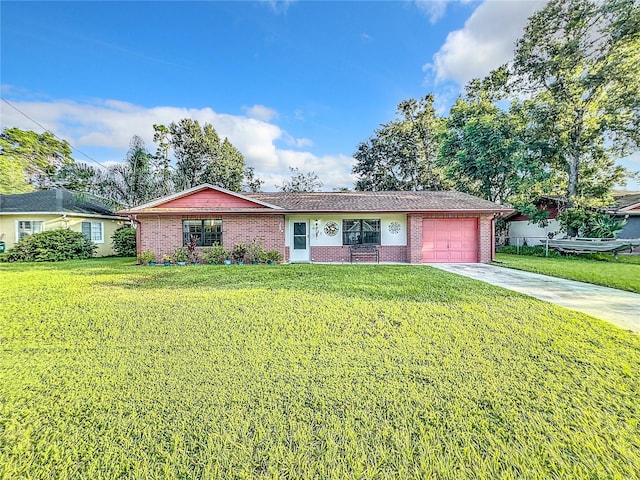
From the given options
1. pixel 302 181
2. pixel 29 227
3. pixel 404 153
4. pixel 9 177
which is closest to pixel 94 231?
pixel 29 227

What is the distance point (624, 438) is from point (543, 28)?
22596 millimetres

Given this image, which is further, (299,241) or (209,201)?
(299,241)

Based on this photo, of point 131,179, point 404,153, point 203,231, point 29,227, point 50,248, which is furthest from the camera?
point 404,153

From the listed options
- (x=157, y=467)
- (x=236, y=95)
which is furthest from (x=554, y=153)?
(x=157, y=467)

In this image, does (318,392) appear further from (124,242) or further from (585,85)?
(585,85)

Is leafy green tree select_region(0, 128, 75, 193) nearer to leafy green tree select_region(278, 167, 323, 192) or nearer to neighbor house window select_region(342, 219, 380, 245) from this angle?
neighbor house window select_region(342, 219, 380, 245)

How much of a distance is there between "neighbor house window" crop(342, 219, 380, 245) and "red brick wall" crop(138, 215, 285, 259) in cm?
294

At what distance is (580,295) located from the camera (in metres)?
6.50

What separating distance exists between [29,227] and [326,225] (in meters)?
15.8

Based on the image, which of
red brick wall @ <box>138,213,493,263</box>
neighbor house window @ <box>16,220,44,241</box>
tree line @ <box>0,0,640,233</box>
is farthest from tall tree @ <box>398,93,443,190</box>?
neighbor house window @ <box>16,220,44,241</box>

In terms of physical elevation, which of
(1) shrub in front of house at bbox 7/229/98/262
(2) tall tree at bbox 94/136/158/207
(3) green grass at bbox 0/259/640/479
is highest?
(2) tall tree at bbox 94/136/158/207

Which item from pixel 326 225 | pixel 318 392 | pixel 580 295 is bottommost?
pixel 318 392

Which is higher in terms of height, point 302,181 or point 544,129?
point 302,181

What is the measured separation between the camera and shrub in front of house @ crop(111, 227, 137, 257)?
16.6m
